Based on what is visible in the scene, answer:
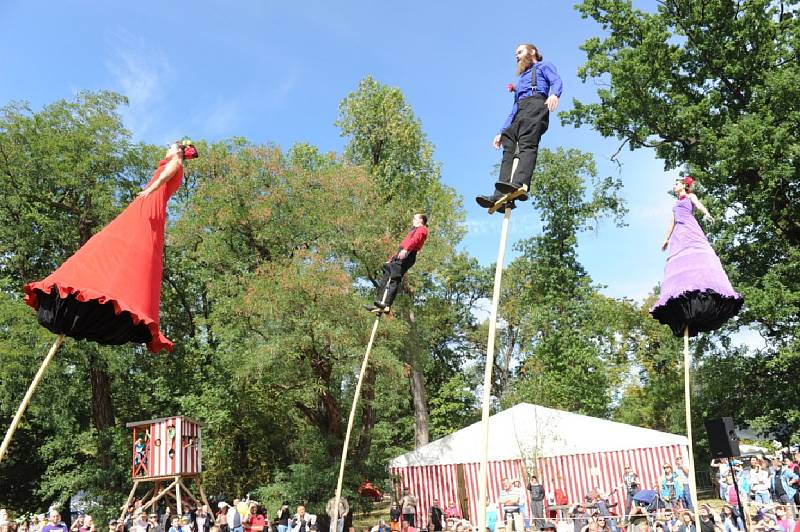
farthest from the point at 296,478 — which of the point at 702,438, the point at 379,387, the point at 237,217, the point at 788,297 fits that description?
the point at 702,438

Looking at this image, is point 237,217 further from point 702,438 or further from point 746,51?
point 702,438

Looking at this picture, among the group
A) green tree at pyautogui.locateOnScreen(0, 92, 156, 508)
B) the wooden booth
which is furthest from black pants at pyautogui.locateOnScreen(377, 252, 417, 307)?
green tree at pyautogui.locateOnScreen(0, 92, 156, 508)

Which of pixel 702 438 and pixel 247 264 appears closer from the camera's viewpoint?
pixel 247 264

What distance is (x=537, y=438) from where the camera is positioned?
18.4 meters

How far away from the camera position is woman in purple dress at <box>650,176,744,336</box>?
7.68 metres

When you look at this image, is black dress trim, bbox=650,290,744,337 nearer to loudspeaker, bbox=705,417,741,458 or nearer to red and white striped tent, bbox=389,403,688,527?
loudspeaker, bbox=705,417,741,458

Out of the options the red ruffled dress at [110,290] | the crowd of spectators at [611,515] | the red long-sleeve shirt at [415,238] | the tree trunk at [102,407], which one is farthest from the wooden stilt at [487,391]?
the tree trunk at [102,407]

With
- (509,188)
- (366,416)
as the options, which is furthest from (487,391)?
(366,416)

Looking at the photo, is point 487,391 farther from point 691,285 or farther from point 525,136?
point 691,285

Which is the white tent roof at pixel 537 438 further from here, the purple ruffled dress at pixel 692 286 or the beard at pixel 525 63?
the beard at pixel 525 63

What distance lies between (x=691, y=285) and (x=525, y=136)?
3.79 meters

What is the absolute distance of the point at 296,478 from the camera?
18.4m

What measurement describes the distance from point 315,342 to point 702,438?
65.9ft

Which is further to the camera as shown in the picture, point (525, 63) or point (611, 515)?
point (611, 515)
